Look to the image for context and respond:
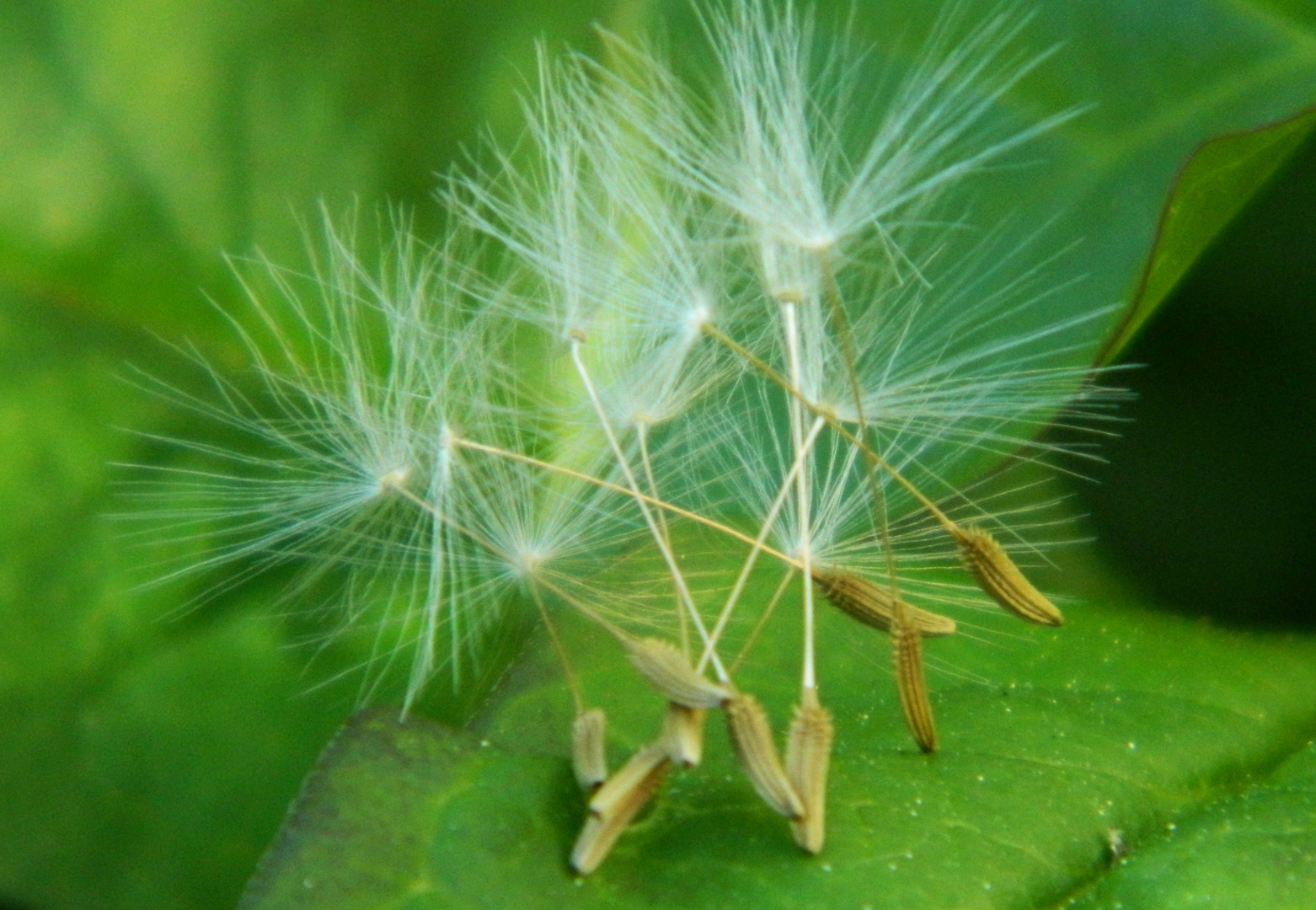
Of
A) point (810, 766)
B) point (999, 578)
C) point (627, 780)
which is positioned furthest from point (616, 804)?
point (999, 578)

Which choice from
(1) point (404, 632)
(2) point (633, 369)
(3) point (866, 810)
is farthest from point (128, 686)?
(3) point (866, 810)

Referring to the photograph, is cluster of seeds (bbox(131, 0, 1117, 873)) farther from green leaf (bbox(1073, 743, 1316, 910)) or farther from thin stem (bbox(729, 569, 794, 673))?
green leaf (bbox(1073, 743, 1316, 910))

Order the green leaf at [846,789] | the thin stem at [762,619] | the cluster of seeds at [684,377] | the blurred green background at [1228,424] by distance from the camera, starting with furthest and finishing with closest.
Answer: the blurred green background at [1228,424] → the cluster of seeds at [684,377] → the thin stem at [762,619] → the green leaf at [846,789]

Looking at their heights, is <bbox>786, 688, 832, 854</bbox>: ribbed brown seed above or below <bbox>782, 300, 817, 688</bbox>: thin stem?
below

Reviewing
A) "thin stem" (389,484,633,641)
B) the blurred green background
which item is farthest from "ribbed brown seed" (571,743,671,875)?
the blurred green background

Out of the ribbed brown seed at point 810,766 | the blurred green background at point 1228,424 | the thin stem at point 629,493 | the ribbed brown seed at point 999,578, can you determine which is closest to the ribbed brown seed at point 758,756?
the ribbed brown seed at point 810,766

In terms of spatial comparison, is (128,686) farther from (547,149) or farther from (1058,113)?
(1058,113)

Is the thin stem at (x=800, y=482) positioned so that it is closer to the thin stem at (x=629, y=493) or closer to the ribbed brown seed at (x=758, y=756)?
the thin stem at (x=629, y=493)
